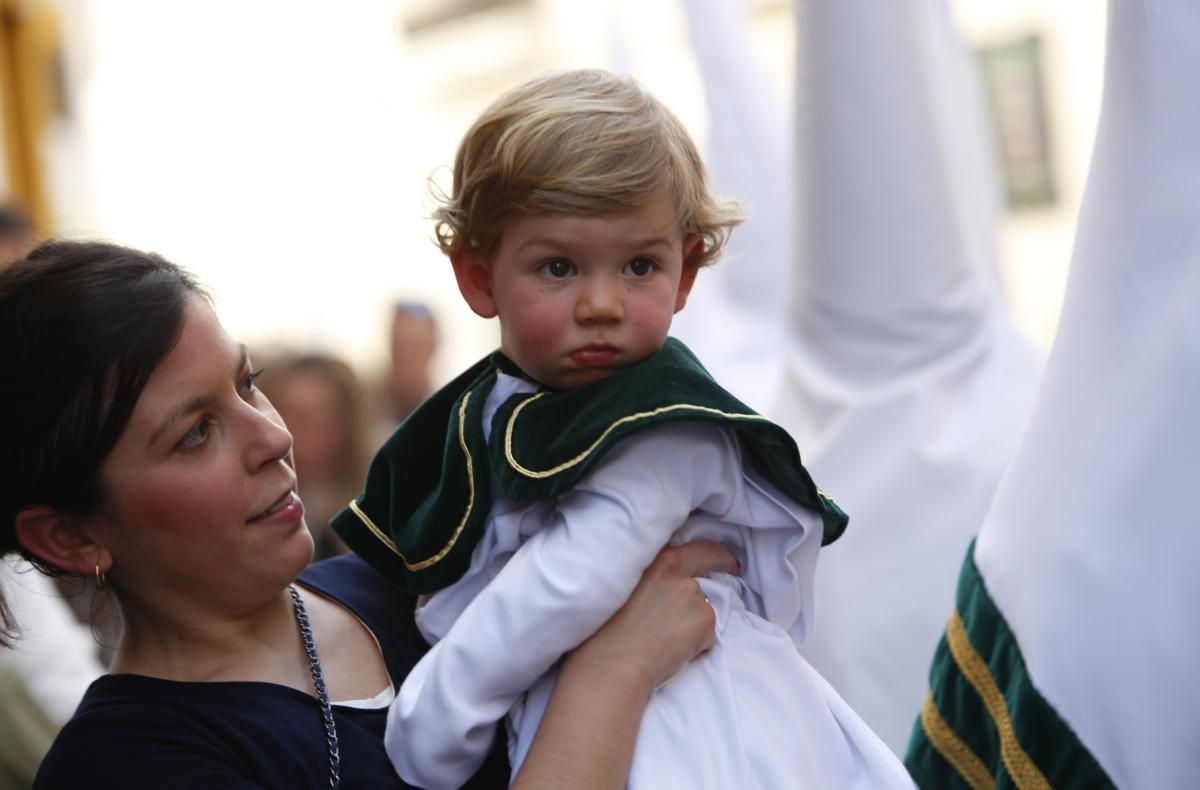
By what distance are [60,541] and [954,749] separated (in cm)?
92

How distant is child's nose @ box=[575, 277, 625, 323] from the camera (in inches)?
50.8

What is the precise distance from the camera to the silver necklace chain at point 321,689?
4.52 ft

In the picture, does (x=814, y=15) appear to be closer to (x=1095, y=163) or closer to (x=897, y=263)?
(x=897, y=263)

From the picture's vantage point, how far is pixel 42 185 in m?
8.57

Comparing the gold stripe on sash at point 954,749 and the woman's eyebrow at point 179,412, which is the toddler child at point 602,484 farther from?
the woman's eyebrow at point 179,412

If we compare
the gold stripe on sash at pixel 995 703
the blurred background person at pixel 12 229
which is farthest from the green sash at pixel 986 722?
the blurred background person at pixel 12 229

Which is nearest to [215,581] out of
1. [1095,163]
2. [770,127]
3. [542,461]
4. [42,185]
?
[542,461]

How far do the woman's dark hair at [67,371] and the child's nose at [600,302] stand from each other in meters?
0.41

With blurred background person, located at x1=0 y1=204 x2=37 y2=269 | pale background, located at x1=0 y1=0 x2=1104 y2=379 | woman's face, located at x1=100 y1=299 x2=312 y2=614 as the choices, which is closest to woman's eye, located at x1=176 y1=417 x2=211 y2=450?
woman's face, located at x1=100 y1=299 x2=312 y2=614

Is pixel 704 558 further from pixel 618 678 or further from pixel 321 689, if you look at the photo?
pixel 321 689

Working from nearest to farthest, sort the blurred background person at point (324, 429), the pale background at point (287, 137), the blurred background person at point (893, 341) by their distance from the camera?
the blurred background person at point (893, 341) < the blurred background person at point (324, 429) < the pale background at point (287, 137)

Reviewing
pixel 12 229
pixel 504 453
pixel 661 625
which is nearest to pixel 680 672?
pixel 661 625

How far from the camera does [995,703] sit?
4.53ft

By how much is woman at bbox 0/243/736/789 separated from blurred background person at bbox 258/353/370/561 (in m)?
2.16
